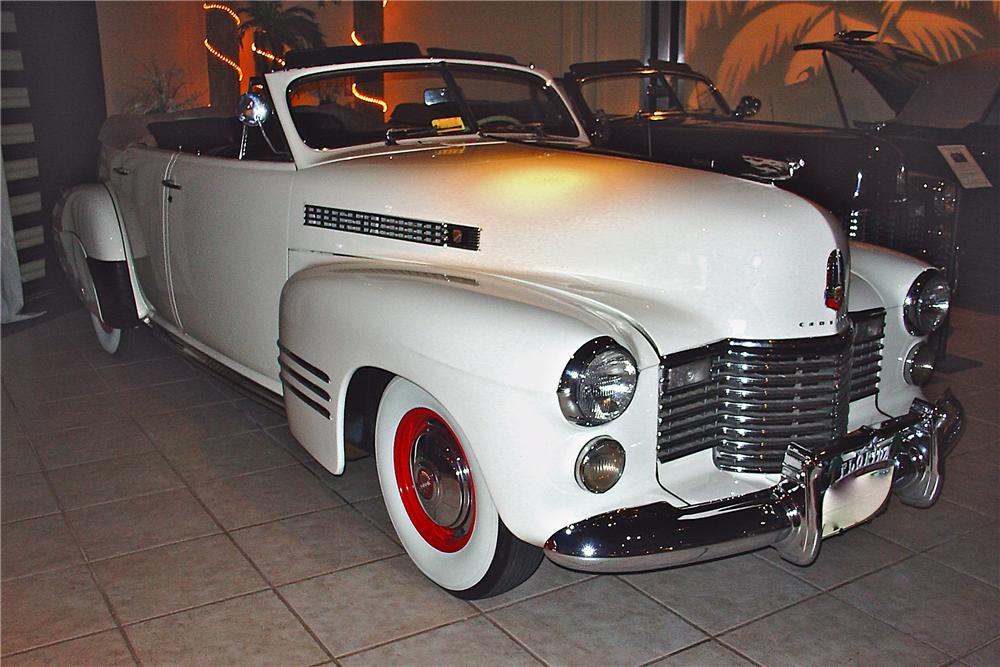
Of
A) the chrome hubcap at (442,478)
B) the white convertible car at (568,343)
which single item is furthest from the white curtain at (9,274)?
the chrome hubcap at (442,478)

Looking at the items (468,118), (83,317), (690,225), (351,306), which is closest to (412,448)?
(351,306)

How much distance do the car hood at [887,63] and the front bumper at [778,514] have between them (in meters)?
5.11

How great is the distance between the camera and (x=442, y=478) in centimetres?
280

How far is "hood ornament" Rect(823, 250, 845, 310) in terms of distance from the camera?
109 inches

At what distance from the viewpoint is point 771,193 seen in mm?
2854

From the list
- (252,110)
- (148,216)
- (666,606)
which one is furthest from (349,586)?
(148,216)

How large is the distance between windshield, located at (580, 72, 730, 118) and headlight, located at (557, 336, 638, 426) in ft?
16.2

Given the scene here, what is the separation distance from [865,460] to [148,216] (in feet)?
11.1

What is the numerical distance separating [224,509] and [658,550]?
174 centimetres

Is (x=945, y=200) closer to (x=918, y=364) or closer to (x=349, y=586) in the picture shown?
(x=918, y=364)

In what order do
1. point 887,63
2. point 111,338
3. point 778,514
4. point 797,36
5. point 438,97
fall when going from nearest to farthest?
point 778,514 < point 438,97 < point 111,338 < point 887,63 < point 797,36

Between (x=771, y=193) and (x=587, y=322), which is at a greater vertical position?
(x=771, y=193)

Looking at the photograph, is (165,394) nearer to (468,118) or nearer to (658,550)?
(468,118)

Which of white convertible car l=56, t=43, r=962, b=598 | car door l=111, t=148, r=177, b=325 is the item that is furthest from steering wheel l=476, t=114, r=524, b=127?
car door l=111, t=148, r=177, b=325
